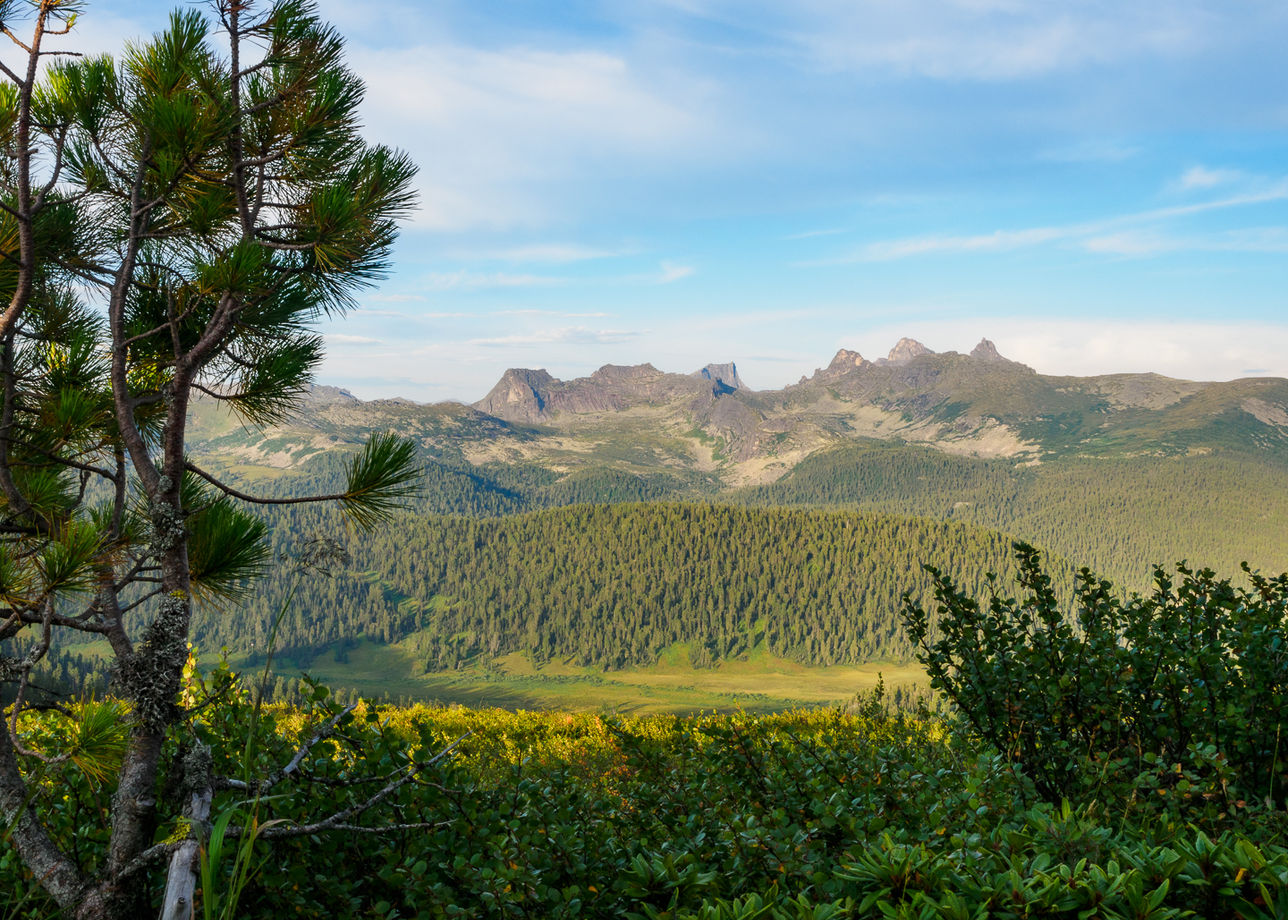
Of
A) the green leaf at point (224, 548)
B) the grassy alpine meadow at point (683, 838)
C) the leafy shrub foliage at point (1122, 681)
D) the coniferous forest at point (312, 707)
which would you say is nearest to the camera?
the grassy alpine meadow at point (683, 838)

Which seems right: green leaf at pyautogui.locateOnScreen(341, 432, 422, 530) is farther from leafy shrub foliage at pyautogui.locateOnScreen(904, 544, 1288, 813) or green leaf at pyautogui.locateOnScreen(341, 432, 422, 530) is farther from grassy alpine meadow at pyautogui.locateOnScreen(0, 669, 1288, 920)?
leafy shrub foliage at pyautogui.locateOnScreen(904, 544, 1288, 813)

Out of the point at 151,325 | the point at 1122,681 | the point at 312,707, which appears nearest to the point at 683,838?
the point at 312,707

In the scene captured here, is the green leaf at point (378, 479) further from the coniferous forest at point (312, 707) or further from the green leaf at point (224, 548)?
the green leaf at point (224, 548)

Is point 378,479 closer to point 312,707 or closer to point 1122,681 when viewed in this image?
point 312,707

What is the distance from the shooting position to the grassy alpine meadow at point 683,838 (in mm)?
2621

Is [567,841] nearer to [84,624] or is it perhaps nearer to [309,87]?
[84,624]

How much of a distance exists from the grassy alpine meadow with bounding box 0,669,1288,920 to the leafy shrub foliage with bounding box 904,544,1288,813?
1.49 feet

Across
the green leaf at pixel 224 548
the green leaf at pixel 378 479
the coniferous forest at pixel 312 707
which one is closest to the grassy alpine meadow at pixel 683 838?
the coniferous forest at pixel 312 707

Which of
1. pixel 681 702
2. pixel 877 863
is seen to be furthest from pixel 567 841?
pixel 681 702

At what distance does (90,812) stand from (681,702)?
7901 inches

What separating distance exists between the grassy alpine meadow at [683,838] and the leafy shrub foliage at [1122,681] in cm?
45

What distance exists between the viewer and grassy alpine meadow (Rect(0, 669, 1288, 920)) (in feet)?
8.60

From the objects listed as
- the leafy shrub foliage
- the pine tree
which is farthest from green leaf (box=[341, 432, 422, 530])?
the leafy shrub foliage

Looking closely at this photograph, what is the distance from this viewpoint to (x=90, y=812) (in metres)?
4.67
